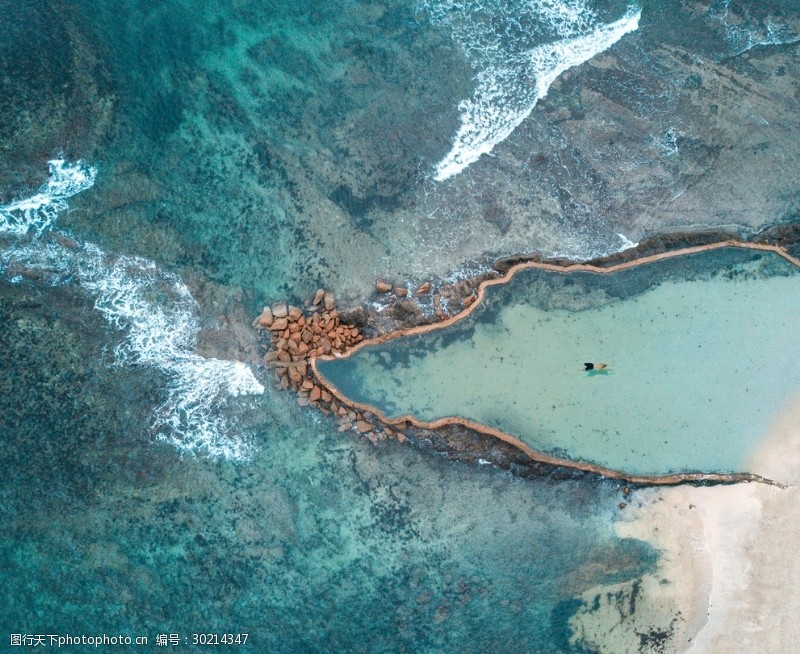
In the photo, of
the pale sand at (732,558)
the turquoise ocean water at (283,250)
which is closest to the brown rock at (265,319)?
the turquoise ocean water at (283,250)

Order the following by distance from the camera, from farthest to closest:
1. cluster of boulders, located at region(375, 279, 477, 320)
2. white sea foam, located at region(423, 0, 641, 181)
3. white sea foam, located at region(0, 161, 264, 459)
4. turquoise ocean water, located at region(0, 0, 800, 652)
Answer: white sea foam, located at region(423, 0, 641, 181)
cluster of boulders, located at region(375, 279, 477, 320)
white sea foam, located at region(0, 161, 264, 459)
turquoise ocean water, located at region(0, 0, 800, 652)

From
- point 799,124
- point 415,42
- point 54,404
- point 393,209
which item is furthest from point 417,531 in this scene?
point 799,124

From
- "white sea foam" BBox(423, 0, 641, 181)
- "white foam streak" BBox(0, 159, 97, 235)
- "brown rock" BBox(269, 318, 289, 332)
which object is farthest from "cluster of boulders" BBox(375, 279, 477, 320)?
"white foam streak" BBox(0, 159, 97, 235)

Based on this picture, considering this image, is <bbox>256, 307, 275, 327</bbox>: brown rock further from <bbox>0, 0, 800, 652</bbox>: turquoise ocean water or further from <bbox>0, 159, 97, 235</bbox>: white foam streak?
<bbox>0, 159, 97, 235</bbox>: white foam streak

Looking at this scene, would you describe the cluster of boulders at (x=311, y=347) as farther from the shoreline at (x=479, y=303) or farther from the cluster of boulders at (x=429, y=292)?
the cluster of boulders at (x=429, y=292)

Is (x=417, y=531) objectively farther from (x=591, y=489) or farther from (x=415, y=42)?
(x=415, y=42)

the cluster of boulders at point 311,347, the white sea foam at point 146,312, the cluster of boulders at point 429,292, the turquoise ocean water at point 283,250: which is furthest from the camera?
the cluster of boulders at point 429,292
